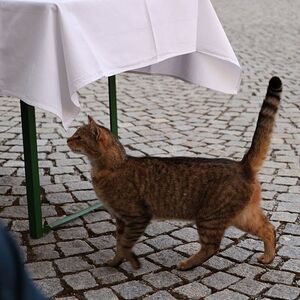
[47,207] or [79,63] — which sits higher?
[79,63]

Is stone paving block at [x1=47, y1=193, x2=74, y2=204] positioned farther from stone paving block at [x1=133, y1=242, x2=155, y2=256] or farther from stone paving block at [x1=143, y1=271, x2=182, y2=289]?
stone paving block at [x1=143, y1=271, x2=182, y2=289]

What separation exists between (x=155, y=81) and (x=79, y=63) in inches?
206

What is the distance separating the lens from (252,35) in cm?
1132

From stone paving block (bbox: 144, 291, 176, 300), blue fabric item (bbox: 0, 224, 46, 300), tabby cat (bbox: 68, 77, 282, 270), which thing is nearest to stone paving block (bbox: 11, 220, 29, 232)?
tabby cat (bbox: 68, 77, 282, 270)

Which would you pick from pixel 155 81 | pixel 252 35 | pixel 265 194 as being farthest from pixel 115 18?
pixel 252 35

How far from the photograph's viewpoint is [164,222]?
3.81 m

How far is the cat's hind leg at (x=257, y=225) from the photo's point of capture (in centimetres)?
311

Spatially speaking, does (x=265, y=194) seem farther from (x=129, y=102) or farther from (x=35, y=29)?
(x=129, y=102)

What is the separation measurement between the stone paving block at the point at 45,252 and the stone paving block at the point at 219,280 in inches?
34.0

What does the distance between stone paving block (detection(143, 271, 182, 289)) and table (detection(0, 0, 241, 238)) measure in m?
0.80

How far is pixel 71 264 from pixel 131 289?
0.42 metres

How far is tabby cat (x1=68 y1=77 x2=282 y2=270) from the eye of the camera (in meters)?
3.06

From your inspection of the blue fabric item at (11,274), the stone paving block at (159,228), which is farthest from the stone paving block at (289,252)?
the blue fabric item at (11,274)

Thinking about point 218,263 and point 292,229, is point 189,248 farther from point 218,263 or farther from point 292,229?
point 292,229
